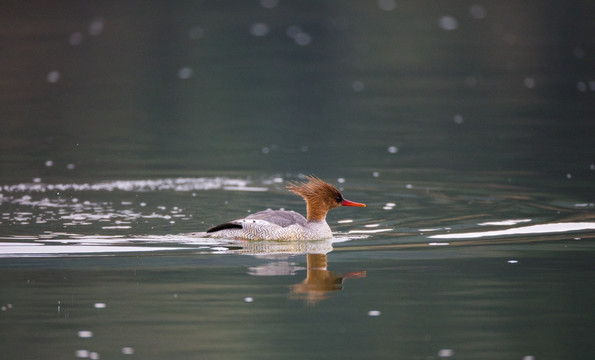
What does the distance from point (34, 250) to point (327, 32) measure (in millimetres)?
27204

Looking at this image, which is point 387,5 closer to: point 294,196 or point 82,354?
point 294,196

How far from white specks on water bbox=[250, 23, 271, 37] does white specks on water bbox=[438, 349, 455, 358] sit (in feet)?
99.2

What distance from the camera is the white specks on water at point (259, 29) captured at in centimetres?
3772

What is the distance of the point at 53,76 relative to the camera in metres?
29.8

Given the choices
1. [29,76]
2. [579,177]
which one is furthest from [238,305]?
[29,76]

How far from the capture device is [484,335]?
8250 mm

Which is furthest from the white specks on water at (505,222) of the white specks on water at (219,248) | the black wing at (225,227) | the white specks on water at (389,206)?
the white specks on water at (219,248)

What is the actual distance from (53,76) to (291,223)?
1895 centimetres

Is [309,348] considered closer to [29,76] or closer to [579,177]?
[579,177]

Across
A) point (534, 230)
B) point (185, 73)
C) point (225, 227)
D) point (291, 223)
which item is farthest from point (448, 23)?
point (225, 227)

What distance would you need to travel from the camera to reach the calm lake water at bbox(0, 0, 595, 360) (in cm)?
851

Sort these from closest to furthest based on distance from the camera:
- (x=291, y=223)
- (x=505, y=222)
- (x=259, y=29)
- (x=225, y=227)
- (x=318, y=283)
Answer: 1. (x=318, y=283)
2. (x=225, y=227)
3. (x=291, y=223)
4. (x=505, y=222)
5. (x=259, y=29)

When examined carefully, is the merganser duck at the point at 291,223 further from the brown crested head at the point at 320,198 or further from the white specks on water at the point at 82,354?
the white specks on water at the point at 82,354

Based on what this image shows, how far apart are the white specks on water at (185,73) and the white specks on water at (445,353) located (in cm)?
2208
